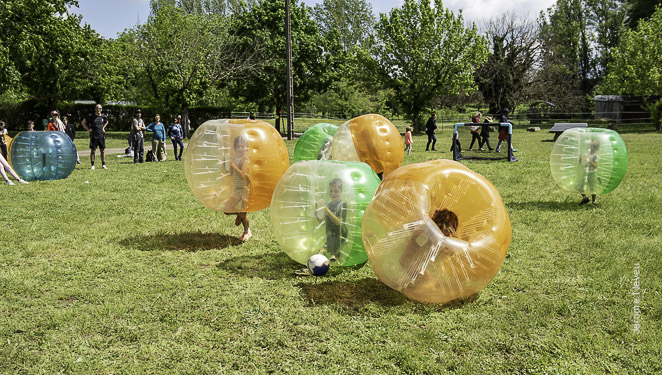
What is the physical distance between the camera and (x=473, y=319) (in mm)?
4746

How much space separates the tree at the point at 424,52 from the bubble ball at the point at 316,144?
27572 millimetres

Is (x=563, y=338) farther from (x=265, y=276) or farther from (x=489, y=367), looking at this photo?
(x=265, y=276)

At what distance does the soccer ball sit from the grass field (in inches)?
5.1

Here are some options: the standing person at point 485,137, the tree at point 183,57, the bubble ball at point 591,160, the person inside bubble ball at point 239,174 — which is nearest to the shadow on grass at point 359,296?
the person inside bubble ball at point 239,174

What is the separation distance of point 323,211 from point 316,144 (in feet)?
19.2

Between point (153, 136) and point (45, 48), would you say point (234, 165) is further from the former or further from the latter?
point (45, 48)

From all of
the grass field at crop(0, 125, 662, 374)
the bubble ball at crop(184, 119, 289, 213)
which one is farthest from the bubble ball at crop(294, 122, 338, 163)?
the bubble ball at crop(184, 119, 289, 213)

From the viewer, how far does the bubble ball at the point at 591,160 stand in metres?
8.98

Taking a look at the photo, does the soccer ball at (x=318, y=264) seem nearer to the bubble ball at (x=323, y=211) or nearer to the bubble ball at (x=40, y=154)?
the bubble ball at (x=323, y=211)

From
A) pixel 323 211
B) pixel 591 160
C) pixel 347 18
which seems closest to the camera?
pixel 323 211

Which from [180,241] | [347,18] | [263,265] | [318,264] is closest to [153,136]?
[180,241]

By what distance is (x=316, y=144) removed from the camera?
11398mm

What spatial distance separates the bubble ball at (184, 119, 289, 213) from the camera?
22.6 feet

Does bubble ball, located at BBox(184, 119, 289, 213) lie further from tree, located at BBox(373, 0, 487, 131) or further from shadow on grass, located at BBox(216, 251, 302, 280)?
tree, located at BBox(373, 0, 487, 131)
